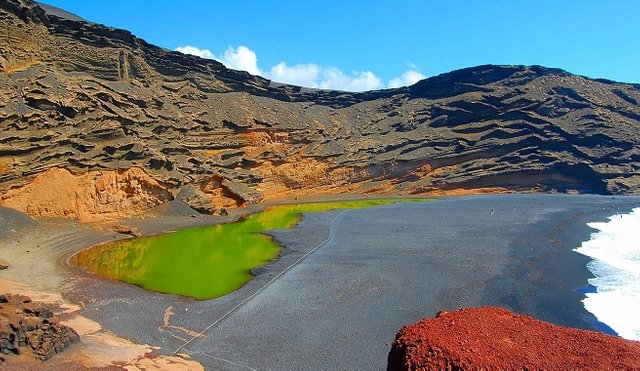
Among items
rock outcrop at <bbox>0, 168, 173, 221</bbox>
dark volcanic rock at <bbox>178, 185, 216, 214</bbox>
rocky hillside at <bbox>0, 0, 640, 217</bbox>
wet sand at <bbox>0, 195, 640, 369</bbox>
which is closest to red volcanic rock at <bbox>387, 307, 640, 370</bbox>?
wet sand at <bbox>0, 195, 640, 369</bbox>

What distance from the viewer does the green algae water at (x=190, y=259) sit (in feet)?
64.6

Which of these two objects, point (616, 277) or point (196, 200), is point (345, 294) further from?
point (196, 200)

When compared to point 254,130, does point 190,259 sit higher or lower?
lower

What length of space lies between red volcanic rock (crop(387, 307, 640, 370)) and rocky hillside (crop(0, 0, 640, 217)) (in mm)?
30515

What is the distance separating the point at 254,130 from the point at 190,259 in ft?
104

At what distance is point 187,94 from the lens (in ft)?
171

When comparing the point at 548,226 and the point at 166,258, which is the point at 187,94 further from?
the point at 548,226

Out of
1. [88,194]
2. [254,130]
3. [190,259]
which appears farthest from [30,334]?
[254,130]

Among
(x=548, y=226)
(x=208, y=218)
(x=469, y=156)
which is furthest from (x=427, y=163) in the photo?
(x=208, y=218)

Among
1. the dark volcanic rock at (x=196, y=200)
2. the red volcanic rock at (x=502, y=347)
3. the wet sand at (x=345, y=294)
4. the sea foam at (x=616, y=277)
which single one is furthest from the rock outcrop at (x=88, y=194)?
the sea foam at (x=616, y=277)

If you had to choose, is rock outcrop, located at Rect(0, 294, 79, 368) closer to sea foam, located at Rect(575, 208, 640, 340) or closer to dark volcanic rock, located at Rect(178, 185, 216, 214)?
sea foam, located at Rect(575, 208, 640, 340)

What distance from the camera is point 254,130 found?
2142 inches

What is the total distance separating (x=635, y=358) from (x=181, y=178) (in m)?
A: 37.6

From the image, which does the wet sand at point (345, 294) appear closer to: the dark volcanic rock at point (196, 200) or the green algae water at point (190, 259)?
the green algae water at point (190, 259)
